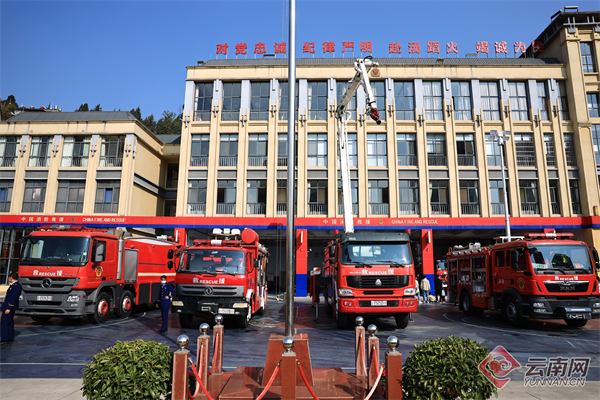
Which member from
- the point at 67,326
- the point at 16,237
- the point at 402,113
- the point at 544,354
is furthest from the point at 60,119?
the point at 544,354

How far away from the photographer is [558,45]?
3138 centimetres

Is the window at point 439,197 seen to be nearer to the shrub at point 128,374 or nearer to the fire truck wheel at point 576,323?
the fire truck wheel at point 576,323

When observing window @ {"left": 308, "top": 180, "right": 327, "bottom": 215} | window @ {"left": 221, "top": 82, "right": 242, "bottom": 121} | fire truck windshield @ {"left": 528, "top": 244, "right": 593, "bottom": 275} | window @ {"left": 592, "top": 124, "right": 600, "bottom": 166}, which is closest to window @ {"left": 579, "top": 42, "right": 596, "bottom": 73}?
window @ {"left": 592, "top": 124, "right": 600, "bottom": 166}

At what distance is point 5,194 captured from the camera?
31.0m

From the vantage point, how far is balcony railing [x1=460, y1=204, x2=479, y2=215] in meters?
28.6

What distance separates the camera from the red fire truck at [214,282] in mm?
11984

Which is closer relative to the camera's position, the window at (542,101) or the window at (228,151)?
the window at (542,101)

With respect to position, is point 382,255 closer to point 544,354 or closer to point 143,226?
point 544,354

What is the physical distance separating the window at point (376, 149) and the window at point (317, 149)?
3465mm

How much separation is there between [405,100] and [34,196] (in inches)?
1225

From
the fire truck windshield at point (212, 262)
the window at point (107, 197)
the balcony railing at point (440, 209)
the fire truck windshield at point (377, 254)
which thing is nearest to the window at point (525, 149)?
the balcony railing at point (440, 209)

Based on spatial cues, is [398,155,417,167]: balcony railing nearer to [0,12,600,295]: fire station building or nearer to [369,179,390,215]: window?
[0,12,600,295]: fire station building

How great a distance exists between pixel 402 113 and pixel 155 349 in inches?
1130

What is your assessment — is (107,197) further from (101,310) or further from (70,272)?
(70,272)
